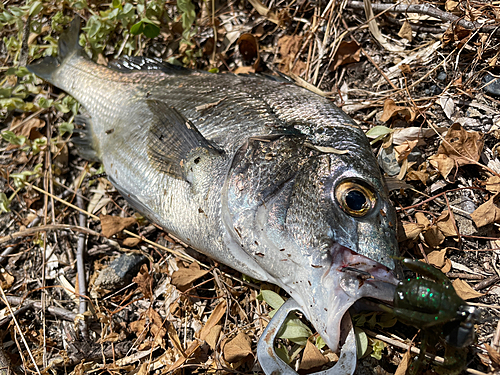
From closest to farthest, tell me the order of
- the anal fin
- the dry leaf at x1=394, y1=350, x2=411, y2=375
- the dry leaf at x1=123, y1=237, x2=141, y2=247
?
the dry leaf at x1=394, y1=350, x2=411, y2=375
the dry leaf at x1=123, y1=237, x2=141, y2=247
the anal fin

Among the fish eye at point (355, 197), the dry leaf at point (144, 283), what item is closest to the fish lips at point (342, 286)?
the fish eye at point (355, 197)

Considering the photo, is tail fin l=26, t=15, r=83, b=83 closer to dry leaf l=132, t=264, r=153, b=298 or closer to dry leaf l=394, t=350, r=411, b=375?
dry leaf l=132, t=264, r=153, b=298

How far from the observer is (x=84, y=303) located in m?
2.96

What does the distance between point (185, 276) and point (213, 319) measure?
0.36 m

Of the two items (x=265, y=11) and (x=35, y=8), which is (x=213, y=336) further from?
(x=35, y=8)

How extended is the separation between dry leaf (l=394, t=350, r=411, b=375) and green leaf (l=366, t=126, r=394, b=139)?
1.42 meters

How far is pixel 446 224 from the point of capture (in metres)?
2.45

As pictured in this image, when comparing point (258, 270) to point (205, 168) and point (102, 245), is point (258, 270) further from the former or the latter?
point (102, 245)

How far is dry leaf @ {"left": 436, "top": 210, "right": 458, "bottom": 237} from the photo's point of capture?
2.43 meters

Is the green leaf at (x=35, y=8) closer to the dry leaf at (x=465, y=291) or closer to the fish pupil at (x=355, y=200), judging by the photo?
the fish pupil at (x=355, y=200)

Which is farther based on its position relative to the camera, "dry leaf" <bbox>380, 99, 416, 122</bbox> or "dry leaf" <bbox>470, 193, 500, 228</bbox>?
"dry leaf" <bbox>380, 99, 416, 122</bbox>

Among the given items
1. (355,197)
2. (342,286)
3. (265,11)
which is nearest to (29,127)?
(265,11)

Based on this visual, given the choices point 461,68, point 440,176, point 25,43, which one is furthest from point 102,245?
point 461,68

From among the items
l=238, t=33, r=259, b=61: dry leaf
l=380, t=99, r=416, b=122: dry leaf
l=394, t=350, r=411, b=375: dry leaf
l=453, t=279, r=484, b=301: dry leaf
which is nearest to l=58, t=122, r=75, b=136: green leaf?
l=238, t=33, r=259, b=61: dry leaf
